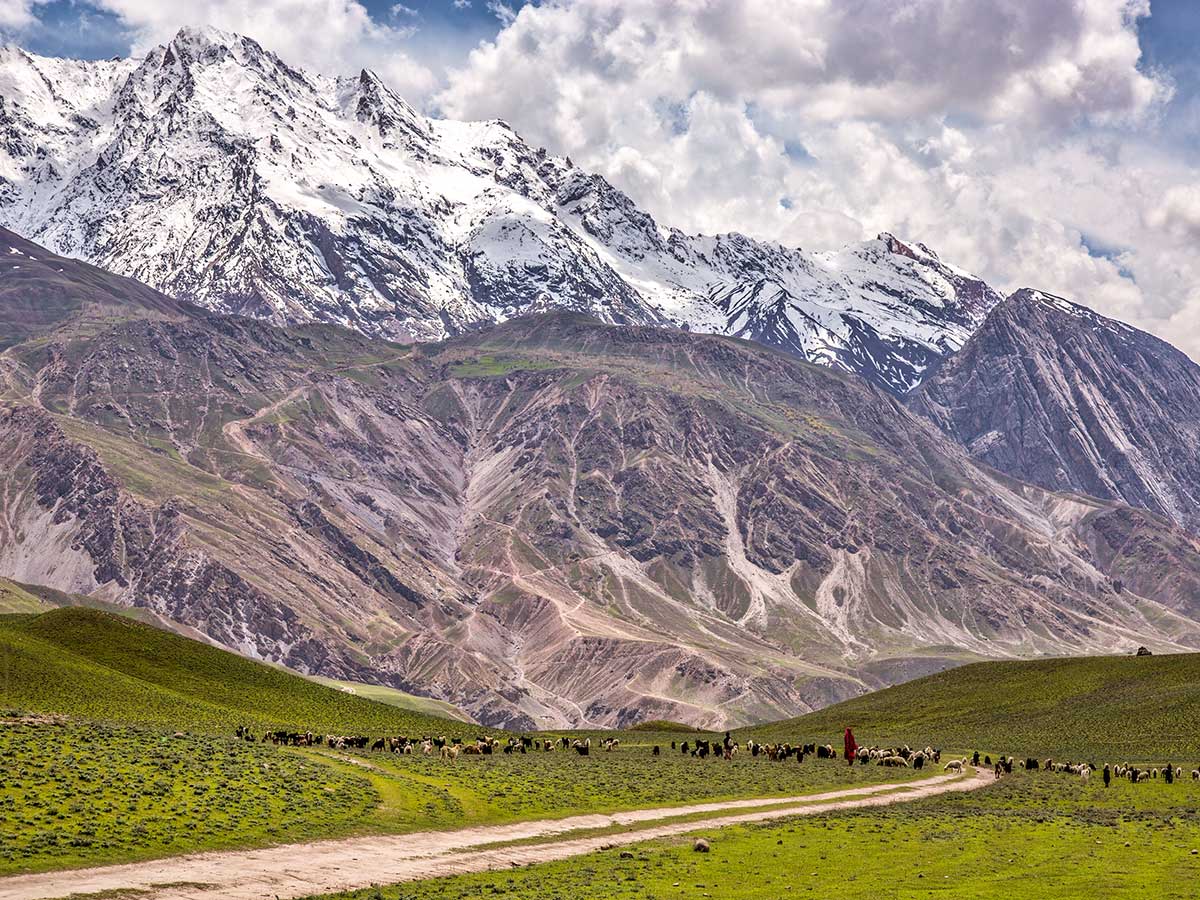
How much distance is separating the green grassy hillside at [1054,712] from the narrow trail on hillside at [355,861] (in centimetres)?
6768

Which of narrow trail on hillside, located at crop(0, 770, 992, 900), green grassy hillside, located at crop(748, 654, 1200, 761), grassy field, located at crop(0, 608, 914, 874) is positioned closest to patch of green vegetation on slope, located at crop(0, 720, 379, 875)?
grassy field, located at crop(0, 608, 914, 874)

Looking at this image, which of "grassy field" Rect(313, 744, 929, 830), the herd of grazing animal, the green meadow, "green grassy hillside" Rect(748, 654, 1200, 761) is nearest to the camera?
the green meadow

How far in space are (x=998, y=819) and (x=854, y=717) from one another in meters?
119

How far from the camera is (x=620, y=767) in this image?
104875mm

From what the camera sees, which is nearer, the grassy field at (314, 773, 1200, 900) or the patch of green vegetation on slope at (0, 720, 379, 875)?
the grassy field at (314, 773, 1200, 900)

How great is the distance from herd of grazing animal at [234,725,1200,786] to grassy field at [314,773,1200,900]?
28647mm

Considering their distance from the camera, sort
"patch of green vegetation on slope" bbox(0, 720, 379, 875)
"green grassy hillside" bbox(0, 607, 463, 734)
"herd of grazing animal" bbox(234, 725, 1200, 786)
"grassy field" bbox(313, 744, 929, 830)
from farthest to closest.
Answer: "green grassy hillside" bbox(0, 607, 463, 734) < "herd of grazing animal" bbox(234, 725, 1200, 786) < "grassy field" bbox(313, 744, 929, 830) < "patch of green vegetation on slope" bbox(0, 720, 379, 875)

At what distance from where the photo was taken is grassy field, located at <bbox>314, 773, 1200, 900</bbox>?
159 feet

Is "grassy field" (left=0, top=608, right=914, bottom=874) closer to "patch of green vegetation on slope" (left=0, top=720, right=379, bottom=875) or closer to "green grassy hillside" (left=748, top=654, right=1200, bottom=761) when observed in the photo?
"patch of green vegetation on slope" (left=0, top=720, right=379, bottom=875)

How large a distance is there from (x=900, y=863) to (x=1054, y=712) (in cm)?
11379

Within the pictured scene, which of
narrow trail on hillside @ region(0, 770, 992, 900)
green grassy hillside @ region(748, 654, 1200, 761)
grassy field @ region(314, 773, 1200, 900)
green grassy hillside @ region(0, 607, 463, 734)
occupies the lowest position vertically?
narrow trail on hillside @ region(0, 770, 992, 900)

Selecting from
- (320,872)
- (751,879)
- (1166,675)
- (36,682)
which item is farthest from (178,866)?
(1166,675)

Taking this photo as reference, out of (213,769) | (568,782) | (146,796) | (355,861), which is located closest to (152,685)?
(568,782)

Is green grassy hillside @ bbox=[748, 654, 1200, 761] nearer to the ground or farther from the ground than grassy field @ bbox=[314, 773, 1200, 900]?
farther from the ground
